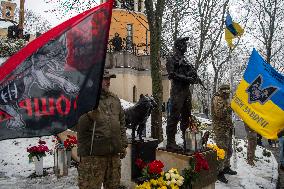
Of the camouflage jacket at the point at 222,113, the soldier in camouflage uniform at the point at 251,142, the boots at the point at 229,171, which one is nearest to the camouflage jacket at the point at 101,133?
the camouflage jacket at the point at 222,113

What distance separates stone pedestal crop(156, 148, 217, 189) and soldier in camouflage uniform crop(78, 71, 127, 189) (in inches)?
66.9

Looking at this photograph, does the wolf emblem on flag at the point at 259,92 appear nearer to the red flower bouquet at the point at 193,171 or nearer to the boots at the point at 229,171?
the red flower bouquet at the point at 193,171

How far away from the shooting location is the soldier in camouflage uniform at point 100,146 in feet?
13.8

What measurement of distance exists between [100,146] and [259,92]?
11.3 feet

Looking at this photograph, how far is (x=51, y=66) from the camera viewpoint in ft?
9.46

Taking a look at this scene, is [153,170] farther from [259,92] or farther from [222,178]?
[222,178]

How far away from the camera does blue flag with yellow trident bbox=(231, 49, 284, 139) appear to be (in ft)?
19.1

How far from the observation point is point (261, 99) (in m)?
6.10

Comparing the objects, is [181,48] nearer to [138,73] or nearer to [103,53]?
[103,53]

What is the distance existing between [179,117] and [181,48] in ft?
4.24

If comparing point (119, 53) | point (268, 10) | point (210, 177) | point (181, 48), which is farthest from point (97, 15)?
point (268, 10)

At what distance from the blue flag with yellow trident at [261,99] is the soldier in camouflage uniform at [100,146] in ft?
9.44

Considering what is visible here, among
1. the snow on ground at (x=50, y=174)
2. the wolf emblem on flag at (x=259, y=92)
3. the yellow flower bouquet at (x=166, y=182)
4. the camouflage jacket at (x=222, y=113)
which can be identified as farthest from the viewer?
the camouflage jacket at (x=222, y=113)

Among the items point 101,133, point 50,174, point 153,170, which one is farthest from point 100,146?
point 50,174
